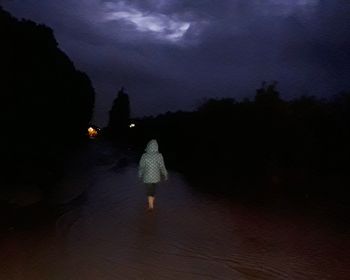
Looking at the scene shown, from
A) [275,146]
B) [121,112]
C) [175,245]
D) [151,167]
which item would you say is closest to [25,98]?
[151,167]

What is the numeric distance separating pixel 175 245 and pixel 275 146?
17313mm

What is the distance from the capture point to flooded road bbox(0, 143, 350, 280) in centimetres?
821

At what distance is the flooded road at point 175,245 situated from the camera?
8.21m

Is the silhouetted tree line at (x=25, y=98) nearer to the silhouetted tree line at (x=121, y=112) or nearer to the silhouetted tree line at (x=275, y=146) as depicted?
the silhouetted tree line at (x=275, y=146)

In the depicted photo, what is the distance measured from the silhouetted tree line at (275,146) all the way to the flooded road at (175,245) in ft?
23.3

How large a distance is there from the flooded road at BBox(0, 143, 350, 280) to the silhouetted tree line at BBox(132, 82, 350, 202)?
7.10 metres

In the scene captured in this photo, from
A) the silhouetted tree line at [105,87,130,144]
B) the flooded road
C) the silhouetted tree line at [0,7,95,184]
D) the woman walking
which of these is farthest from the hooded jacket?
the silhouetted tree line at [105,87,130,144]

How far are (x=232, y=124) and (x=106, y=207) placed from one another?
1741 centimetres

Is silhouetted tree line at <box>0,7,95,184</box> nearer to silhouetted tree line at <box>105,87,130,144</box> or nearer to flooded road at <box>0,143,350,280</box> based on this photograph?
flooded road at <box>0,143,350,280</box>

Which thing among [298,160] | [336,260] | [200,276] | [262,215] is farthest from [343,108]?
[200,276]

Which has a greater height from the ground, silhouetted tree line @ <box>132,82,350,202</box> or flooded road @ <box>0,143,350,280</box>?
silhouetted tree line @ <box>132,82,350,202</box>

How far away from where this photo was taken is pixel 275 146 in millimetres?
26484

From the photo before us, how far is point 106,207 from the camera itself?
1514cm

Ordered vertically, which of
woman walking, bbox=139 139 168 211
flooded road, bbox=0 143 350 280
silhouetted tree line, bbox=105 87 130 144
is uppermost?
silhouetted tree line, bbox=105 87 130 144
